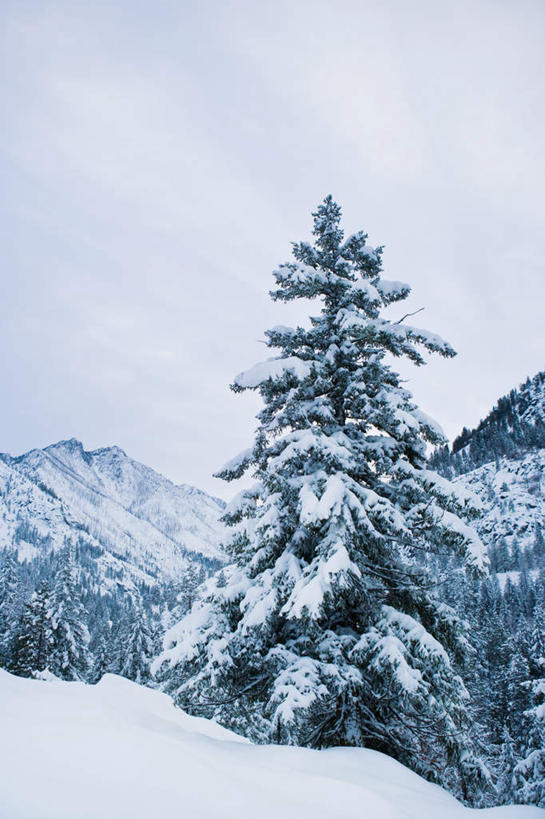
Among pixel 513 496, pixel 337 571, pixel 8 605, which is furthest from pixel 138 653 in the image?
pixel 513 496

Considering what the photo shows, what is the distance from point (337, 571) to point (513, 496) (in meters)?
185

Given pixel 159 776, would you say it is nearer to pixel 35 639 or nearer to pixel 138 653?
pixel 35 639

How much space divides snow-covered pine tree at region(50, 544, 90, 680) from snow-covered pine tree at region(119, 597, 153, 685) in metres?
3.84

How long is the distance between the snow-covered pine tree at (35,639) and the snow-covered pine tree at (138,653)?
7.30 m

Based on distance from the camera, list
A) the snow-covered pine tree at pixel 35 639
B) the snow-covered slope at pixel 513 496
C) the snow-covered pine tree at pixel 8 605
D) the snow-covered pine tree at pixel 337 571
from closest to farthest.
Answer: the snow-covered pine tree at pixel 337 571 → the snow-covered pine tree at pixel 35 639 → the snow-covered pine tree at pixel 8 605 → the snow-covered slope at pixel 513 496

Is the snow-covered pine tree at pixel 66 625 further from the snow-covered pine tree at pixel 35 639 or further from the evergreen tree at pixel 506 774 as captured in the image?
the evergreen tree at pixel 506 774

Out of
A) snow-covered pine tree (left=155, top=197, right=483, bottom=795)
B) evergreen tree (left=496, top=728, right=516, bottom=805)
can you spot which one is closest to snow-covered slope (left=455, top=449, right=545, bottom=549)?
evergreen tree (left=496, top=728, right=516, bottom=805)

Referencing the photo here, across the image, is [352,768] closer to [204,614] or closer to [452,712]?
[452,712]

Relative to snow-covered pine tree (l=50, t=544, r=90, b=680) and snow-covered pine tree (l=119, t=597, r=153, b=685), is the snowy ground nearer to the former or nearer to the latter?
snow-covered pine tree (l=50, t=544, r=90, b=680)

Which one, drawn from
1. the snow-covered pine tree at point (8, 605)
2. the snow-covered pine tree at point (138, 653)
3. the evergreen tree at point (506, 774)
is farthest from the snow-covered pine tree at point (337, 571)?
the snow-covered pine tree at point (8, 605)

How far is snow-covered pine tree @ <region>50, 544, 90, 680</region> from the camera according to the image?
1233 inches

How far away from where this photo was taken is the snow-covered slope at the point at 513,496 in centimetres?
15400

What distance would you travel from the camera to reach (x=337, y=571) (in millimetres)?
6070

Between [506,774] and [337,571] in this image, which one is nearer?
[337,571]
